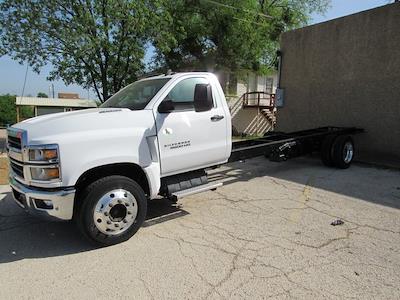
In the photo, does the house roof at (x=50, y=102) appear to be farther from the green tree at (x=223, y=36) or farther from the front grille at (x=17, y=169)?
the front grille at (x=17, y=169)

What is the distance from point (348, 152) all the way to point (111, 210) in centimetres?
729

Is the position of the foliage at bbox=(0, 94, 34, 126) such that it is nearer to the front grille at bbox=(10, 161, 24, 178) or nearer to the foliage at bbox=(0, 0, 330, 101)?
the foliage at bbox=(0, 0, 330, 101)

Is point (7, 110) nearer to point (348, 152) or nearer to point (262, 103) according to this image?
point (262, 103)

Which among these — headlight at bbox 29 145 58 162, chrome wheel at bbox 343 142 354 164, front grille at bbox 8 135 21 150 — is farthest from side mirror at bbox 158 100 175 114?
chrome wheel at bbox 343 142 354 164

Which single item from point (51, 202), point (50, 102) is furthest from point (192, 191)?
point (50, 102)

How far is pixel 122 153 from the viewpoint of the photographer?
440 cm

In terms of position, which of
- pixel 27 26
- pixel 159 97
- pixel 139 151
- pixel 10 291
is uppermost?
pixel 27 26

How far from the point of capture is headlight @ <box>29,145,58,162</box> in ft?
12.9

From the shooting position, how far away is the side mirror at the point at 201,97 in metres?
5.20

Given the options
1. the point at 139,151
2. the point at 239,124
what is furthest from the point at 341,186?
the point at 239,124

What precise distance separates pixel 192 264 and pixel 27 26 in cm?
1630

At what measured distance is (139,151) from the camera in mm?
4586

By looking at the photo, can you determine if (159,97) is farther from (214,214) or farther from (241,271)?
(241,271)

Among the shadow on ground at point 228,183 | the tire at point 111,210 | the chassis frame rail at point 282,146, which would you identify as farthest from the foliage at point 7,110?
the tire at point 111,210
